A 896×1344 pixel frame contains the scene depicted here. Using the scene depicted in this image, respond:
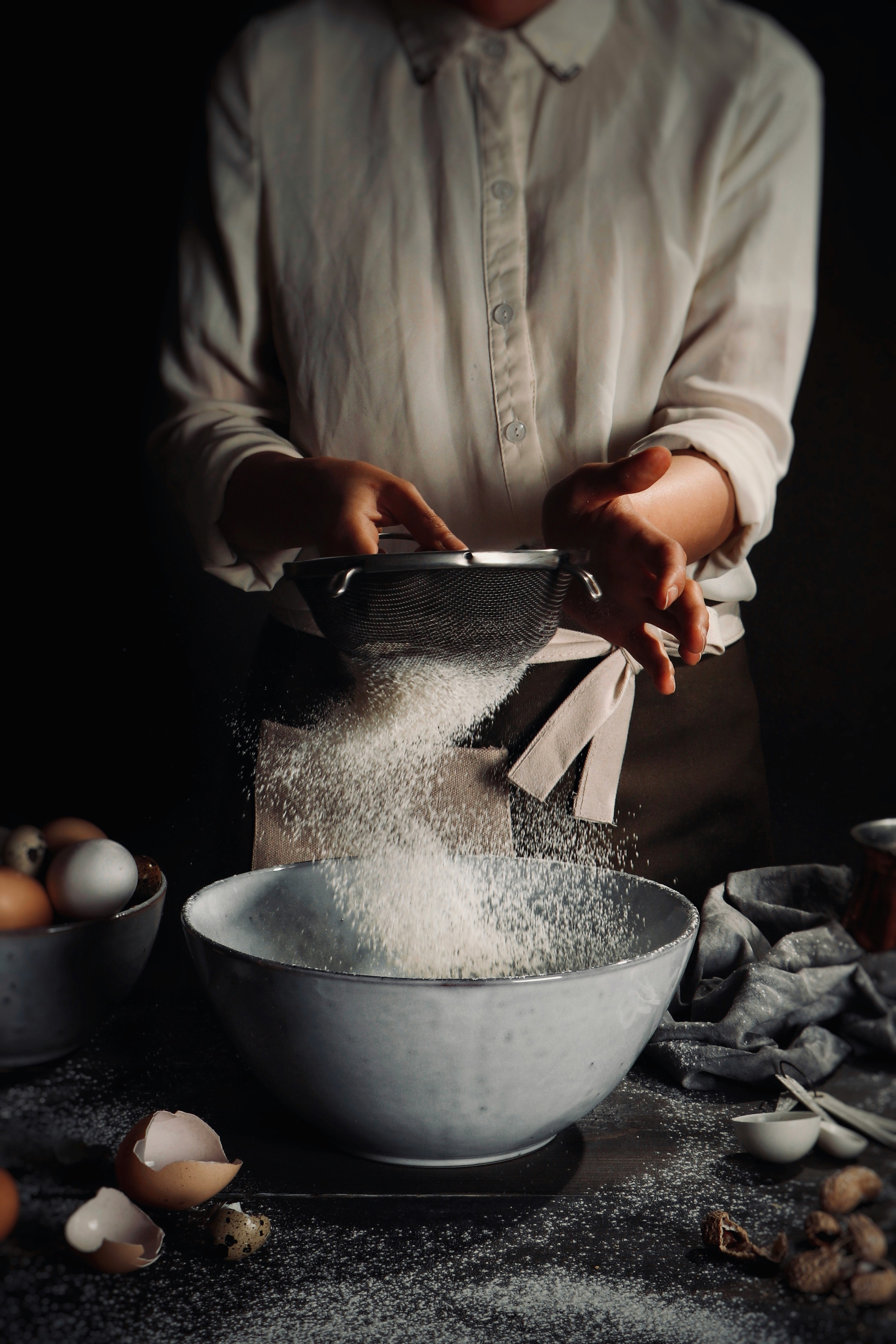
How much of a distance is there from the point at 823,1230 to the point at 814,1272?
0.03 m

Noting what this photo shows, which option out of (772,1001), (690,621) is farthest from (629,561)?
(772,1001)

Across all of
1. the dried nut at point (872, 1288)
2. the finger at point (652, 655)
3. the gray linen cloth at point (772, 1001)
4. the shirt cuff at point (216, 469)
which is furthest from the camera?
the shirt cuff at point (216, 469)

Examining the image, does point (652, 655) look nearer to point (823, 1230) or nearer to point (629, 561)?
point (629, 561)

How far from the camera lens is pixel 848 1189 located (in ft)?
1.41

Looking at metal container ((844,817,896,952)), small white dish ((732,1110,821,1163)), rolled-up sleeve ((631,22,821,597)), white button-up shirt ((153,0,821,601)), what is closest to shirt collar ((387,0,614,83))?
white button-up shirt ((153,0,821,601))

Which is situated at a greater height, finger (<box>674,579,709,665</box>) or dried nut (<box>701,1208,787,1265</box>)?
finger (<box>674,579,709,665</box>)

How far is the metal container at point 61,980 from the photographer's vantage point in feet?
1.81

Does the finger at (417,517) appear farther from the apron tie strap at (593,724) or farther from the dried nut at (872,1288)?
the dried nut at (872,1288)

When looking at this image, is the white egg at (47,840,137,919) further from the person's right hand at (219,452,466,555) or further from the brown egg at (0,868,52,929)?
the person's right hand at (219,452,466,555)

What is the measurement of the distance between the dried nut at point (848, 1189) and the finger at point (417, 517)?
0.42 meters

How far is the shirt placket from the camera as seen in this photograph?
2.46 ft

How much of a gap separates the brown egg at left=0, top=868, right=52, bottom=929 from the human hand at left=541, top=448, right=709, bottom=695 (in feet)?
1.35

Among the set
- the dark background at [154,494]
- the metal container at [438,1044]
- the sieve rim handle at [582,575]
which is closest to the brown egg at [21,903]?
the metal container at [438,1044]

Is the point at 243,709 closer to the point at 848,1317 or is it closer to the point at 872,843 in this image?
the point at 872,843
